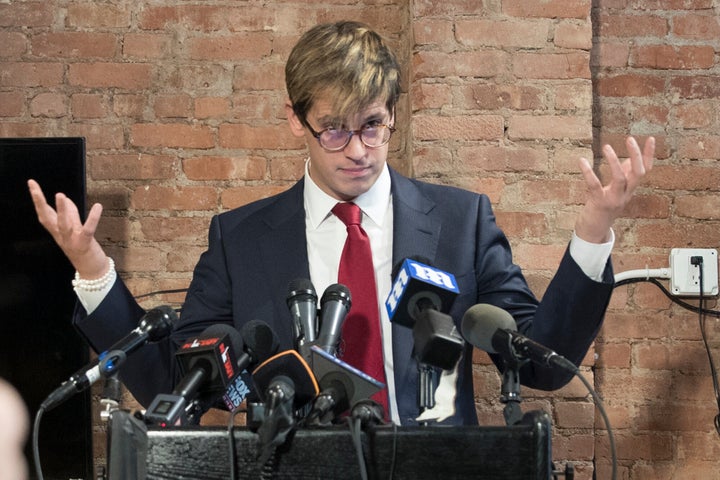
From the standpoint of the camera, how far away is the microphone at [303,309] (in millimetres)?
1432

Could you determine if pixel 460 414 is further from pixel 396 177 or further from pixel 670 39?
pixel 670 39

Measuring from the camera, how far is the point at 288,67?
→ 204 cm

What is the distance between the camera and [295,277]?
79.6 inches

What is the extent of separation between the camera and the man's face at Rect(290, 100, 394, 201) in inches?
76.6

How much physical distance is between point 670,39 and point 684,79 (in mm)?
122

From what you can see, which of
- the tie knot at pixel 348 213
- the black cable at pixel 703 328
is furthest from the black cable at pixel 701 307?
the tie knot at pixel 348 213

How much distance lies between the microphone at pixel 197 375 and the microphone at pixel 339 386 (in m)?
0.14

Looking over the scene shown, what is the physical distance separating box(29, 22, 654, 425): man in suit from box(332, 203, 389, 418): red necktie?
0.07ft

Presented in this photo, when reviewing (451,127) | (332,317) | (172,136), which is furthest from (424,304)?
(172,136)

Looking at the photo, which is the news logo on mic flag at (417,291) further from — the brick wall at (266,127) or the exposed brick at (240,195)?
the exposed brick at (240,195)

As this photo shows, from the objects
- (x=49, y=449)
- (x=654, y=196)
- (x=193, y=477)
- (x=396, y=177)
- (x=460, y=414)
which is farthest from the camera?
(x=654, y=196)

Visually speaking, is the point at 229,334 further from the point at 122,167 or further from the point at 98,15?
the point at 98,15

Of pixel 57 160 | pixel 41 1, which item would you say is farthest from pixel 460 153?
pixel 41 1

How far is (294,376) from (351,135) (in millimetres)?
811
